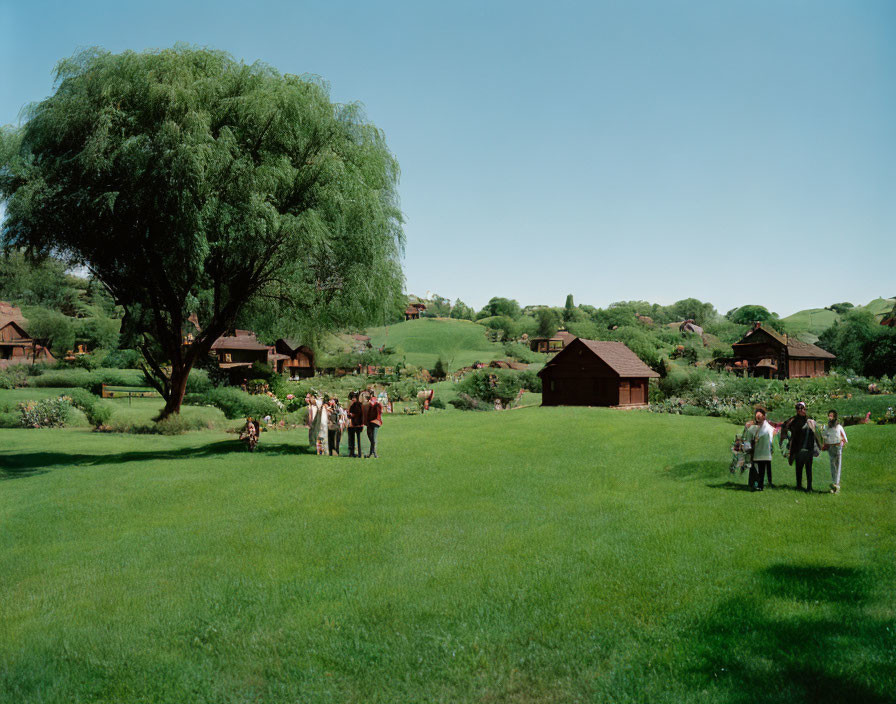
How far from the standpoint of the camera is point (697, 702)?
5551 mm

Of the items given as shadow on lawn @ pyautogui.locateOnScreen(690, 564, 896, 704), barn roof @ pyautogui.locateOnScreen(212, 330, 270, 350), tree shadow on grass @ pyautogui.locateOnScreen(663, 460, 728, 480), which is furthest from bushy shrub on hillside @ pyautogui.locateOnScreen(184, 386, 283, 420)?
barn roof @ pyautogui.locateOnScreen(212, 330, 270, 350)

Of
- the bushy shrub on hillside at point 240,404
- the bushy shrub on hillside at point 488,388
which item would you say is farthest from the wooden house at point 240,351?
the bushy shrub on hillside at point 240,404

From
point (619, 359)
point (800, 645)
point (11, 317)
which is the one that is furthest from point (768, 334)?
point (11, 317)

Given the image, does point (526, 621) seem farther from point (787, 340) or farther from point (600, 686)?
point (787, 340)

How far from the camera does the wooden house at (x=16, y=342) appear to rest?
62656 mm

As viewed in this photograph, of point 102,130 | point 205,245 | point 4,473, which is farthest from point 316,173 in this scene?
point 4,473

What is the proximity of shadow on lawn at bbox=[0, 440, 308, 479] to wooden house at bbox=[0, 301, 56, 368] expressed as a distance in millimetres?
46299

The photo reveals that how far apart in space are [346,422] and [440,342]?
338ft

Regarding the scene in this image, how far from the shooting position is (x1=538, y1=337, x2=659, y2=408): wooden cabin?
134ft

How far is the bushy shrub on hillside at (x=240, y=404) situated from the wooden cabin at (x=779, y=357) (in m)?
43.7

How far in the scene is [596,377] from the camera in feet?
136

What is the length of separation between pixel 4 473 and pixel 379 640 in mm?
17970

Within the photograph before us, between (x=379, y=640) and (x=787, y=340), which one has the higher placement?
(x=787, y=340)

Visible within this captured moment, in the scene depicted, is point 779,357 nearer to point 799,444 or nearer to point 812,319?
point 799,444
